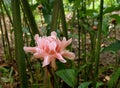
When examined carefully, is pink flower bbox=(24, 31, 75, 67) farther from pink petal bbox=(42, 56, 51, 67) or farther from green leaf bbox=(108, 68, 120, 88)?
green leaf bbox=(108, 68, 120, 88)

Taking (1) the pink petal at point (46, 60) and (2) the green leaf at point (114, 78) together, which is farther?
(2) the green leaf at point (114, 78)

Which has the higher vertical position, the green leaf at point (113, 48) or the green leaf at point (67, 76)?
the green leaf at point (113, 48)

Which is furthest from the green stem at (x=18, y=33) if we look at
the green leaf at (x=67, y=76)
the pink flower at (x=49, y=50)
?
the pink flower at (x=49, y=50)

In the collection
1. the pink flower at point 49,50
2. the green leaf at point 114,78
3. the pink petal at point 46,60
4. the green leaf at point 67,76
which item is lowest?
the green leaf at point 114,78

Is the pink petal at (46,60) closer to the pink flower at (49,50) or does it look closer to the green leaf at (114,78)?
the pink flower at (49,50)

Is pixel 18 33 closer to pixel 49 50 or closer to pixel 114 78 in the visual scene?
pixel 49 50

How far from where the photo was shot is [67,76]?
85 centimetres

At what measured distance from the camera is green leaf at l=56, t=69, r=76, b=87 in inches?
33.0

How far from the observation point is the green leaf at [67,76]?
838 mm

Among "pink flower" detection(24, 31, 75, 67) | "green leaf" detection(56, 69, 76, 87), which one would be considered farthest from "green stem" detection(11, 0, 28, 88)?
"pink flower" detection(24, 31, 75, 67)

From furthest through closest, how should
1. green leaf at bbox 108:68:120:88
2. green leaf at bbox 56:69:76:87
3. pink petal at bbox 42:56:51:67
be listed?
1. green leaf at bbox 108:68:120:88
2. green leaf at bbox 56:69:76:87
3. pink petal at bbox 42:56:51:67

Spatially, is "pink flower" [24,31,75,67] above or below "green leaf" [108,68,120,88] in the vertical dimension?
above

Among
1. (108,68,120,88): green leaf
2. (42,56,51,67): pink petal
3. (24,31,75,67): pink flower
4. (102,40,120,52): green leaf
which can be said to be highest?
(24,31,75,67): pink flower

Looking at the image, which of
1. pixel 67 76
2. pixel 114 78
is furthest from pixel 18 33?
pixel 114 78
